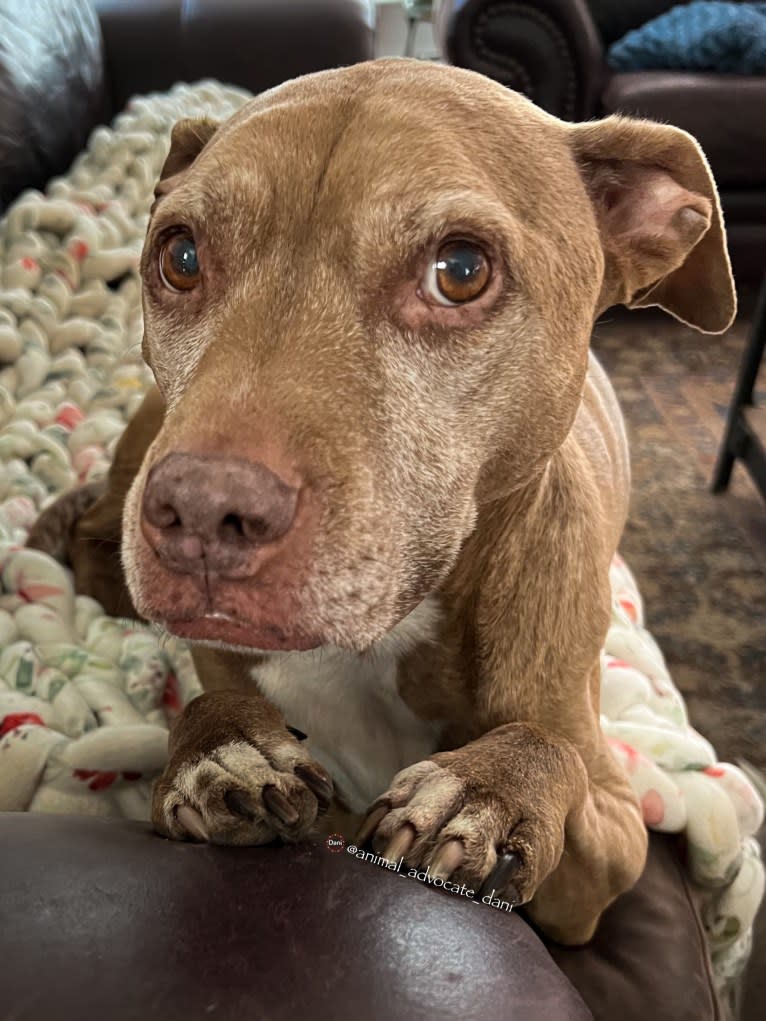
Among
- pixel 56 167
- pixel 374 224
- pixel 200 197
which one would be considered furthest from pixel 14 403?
pixel 374 224

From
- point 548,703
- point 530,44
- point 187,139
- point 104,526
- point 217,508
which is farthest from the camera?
point 530,44

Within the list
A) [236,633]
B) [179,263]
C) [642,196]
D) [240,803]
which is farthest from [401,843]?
[642,196]

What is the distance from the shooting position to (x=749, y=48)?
4828 millimetres

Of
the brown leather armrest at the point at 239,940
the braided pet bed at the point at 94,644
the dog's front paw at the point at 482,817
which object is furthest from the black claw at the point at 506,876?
the braided pet bed at the point at 94,644

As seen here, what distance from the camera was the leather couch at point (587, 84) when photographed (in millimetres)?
4664

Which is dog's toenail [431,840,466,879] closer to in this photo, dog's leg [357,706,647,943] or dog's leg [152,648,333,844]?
dog's leg [357,706,647,943]

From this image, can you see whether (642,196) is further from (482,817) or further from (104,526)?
(104,526)

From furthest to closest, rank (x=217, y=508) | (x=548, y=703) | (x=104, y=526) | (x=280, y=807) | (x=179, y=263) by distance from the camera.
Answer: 1. (x=104, y=526)
2. (x=548, y=703)
3. (x=179, y=263)
4. (x=280, y=807)
5. (x=217, y=508)

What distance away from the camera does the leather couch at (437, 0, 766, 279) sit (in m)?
4.66

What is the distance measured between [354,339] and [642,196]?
590 millimetres

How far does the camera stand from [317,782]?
113 centimetres

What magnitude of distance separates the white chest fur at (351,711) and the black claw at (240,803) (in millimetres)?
383

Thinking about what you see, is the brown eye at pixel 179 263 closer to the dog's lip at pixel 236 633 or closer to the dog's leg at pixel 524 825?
the dog's lip at pixel 236 633

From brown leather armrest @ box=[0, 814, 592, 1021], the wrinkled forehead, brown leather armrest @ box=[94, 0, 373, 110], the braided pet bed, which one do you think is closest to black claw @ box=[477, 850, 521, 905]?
brown leather armrest @ box=[0, 814, 592, 1021]
